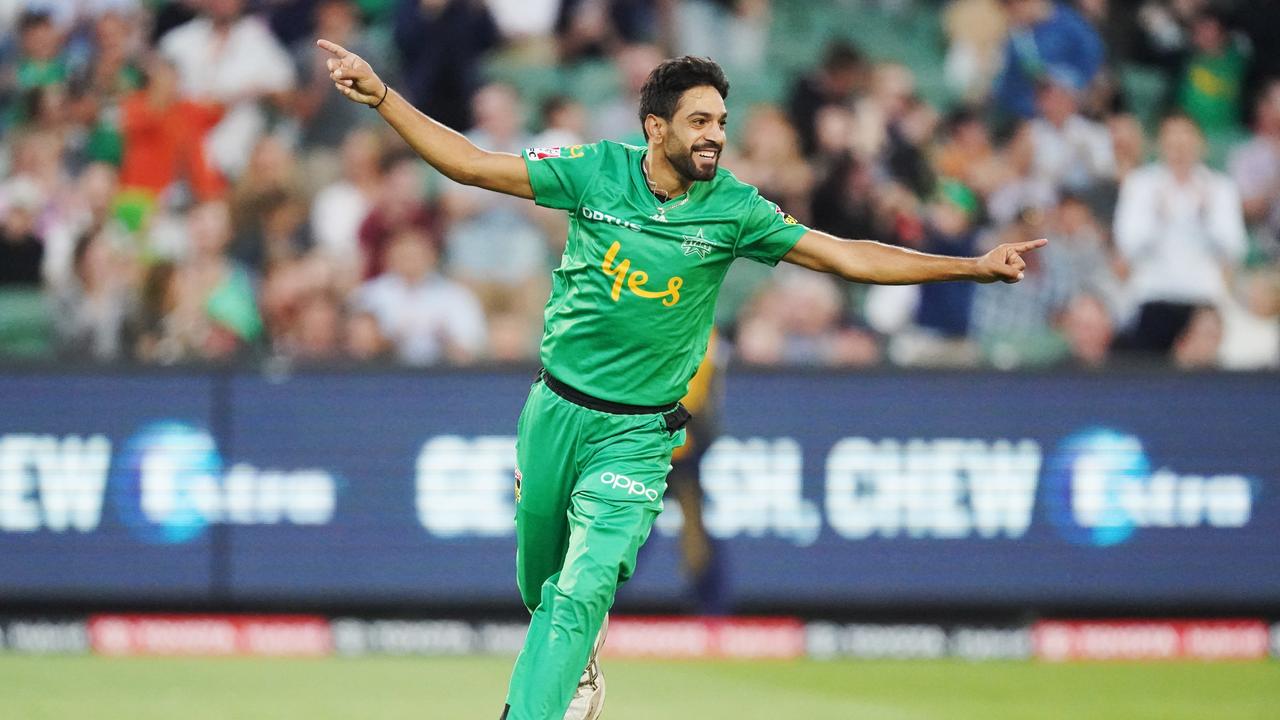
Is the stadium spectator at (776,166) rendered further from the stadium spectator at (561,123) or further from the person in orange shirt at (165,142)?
the person in orange shirt at (165,142)

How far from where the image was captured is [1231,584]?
38.9ft

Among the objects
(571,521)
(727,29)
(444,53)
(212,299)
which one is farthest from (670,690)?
(727,29)

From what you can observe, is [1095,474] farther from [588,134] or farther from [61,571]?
[61,571]

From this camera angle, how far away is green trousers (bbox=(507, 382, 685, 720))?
6180 mm

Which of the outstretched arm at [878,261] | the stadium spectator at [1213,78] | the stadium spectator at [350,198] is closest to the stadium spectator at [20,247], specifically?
the stadium spectator at [350,198]

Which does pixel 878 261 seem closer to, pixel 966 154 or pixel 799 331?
pixel 799 331

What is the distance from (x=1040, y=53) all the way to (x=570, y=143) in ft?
13.4

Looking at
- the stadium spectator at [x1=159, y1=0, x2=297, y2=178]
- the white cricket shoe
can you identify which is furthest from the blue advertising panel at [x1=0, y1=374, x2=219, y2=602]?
the white cricket shoe

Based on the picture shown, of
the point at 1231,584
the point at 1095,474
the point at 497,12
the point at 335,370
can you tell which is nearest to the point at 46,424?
the point at 335,370

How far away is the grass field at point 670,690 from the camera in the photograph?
9188 millimetres

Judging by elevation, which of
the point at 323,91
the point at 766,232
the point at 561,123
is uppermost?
the point at 323,91

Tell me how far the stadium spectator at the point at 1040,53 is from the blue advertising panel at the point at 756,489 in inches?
157

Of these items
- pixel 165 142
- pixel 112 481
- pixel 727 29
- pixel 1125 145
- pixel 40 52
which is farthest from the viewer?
pixel 727 29

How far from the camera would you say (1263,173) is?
14750 millimetres
